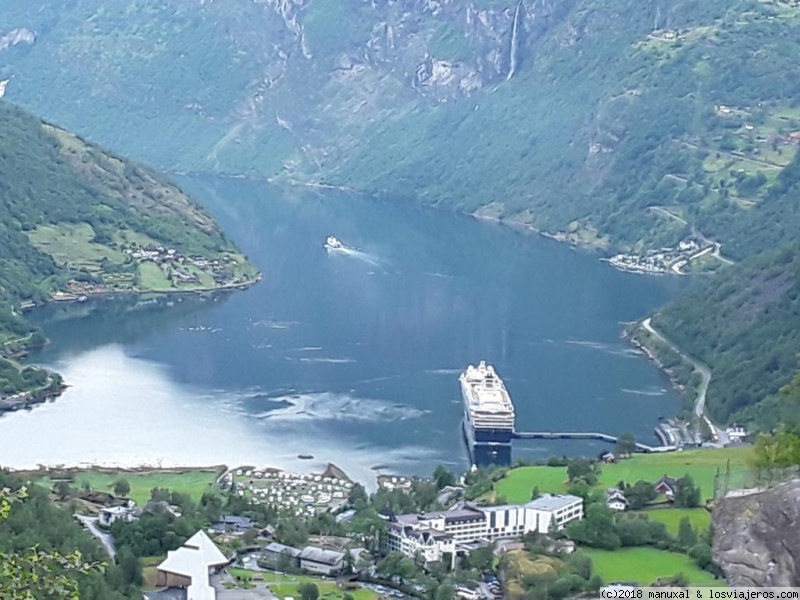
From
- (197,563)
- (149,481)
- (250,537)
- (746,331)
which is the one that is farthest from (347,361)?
(197,563)

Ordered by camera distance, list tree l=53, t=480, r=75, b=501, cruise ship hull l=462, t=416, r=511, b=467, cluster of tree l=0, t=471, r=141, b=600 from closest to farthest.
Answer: cluster of tree l=0, t=471, r=141, b=600
tree l=53, t=480, r=75, b=501
cruise ship hull l=462, t=416, r=511, b=467

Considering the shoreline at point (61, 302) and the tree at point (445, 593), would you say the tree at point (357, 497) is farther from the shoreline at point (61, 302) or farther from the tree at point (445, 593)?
the shoreline at point (61, 302)

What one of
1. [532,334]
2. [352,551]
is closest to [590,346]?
[532,334]

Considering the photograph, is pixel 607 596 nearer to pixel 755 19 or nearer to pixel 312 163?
pixel 755 19

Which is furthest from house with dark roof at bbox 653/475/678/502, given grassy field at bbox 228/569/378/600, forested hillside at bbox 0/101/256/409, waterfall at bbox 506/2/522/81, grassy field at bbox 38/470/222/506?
waterfall at bbox 506/2/522/81

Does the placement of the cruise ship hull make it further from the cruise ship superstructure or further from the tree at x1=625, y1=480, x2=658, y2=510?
the tree at x1=625, y1=480, x2=658, y2=510

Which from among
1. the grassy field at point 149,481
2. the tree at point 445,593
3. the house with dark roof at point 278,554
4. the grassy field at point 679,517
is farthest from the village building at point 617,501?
the grassy field at point 149,481

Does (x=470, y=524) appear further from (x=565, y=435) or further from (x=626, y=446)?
(x=565, y=435)
